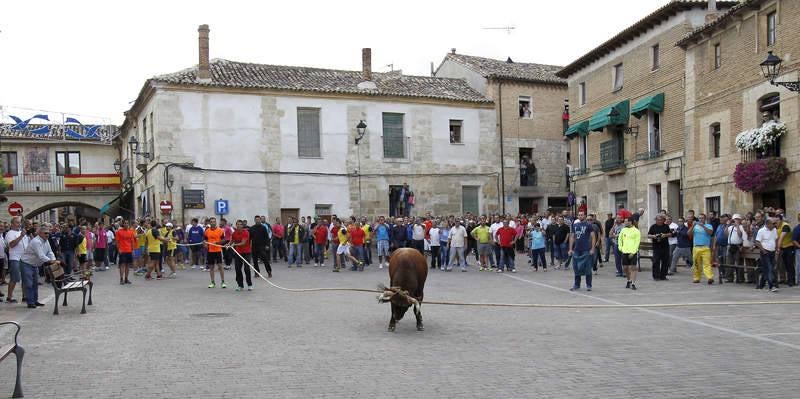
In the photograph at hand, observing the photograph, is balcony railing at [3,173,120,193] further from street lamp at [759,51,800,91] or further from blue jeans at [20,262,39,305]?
street lamp at [759,51,800,91]

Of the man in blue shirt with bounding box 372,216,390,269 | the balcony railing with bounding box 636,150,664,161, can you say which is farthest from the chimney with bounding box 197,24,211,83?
the balcony railing with bounding box 636,150,664,161

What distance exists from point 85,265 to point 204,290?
722 cm

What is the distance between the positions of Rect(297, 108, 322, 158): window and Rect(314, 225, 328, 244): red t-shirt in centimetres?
894

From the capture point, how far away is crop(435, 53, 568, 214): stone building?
1467 inches

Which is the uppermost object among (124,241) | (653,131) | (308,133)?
(308,133)

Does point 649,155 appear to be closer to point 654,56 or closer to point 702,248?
point 654,56

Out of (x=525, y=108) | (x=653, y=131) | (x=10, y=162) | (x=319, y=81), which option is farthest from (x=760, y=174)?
(x=10, y=162)

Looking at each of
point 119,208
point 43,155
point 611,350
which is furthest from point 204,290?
point 43,155

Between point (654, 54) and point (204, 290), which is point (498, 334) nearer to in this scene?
point (204, 290)

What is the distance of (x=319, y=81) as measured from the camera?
115ft

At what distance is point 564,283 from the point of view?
1841 centimetres

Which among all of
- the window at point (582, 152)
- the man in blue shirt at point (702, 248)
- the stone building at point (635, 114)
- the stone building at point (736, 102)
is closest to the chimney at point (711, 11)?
the stone building at point (635, 114)

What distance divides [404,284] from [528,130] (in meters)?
28.2

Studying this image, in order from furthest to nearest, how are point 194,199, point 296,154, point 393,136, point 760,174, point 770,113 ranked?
point 393,136
point 296,154
point 194,199
point 770,113
point 760,174
